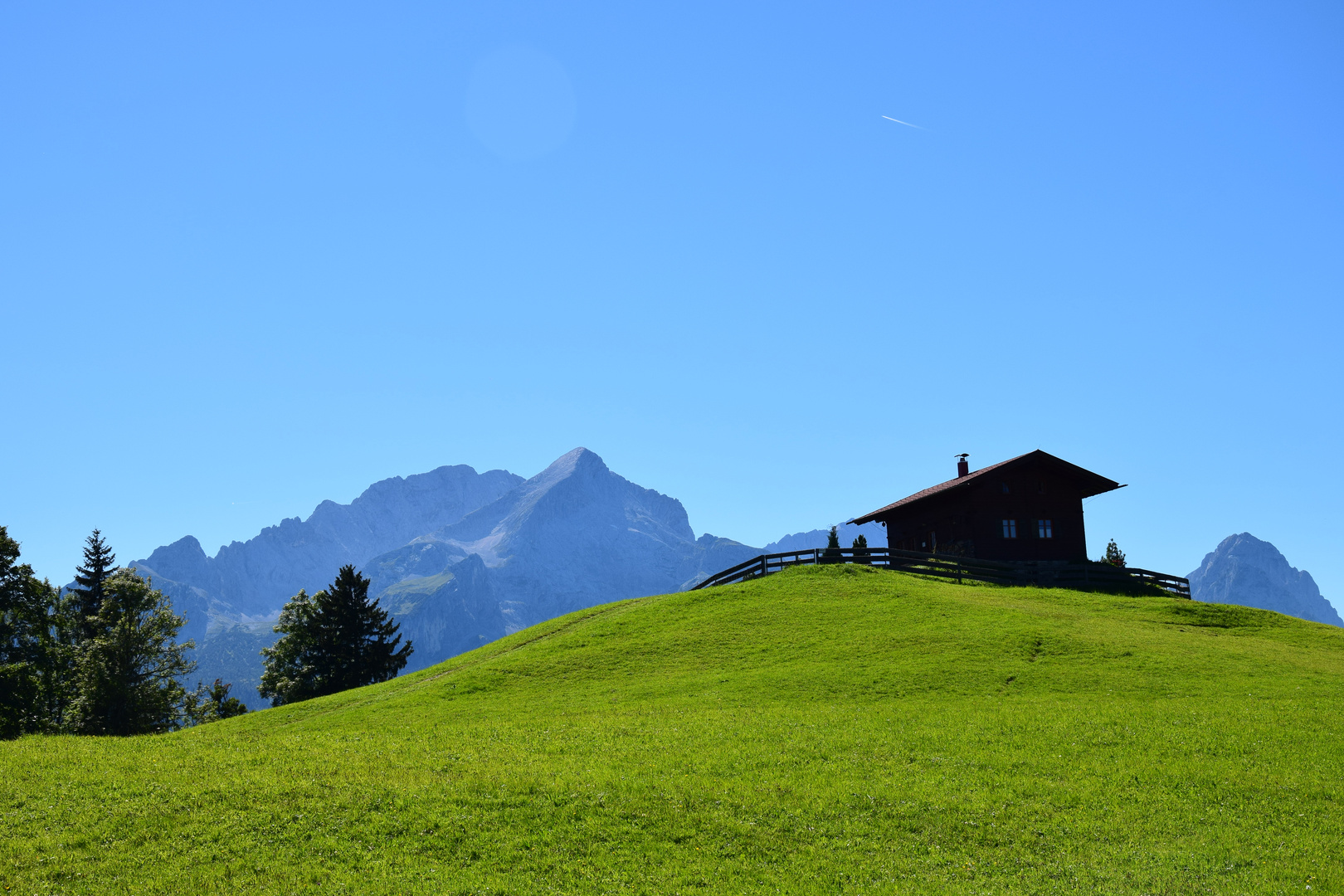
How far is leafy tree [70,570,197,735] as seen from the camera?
5625 cm

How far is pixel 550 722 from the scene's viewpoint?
28.8 meters

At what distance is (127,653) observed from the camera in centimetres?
5781

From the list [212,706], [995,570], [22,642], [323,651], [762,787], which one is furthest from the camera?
[323,651]

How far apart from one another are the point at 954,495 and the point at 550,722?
4656cm

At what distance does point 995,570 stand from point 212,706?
211ft

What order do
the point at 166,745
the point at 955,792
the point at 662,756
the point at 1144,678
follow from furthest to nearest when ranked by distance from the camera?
1. the point at 1144,678
2. the point at 166,745
3. the point at 662,756
4. the point at 955,792

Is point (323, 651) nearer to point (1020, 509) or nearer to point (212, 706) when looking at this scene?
point (212, 706)

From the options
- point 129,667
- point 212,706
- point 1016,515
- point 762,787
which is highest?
point 1016,515

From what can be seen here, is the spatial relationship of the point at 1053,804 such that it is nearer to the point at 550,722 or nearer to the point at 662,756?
the point at 662,756

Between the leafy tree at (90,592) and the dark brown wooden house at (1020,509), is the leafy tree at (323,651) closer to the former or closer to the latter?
the leafy tree at (90,592)

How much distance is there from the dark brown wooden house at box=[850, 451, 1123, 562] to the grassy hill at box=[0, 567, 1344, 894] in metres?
28.7

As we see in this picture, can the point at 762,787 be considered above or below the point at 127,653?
below

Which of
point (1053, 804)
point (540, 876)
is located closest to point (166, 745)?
point (540, 876)

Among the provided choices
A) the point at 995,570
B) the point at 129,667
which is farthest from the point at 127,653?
the point at 995,570
